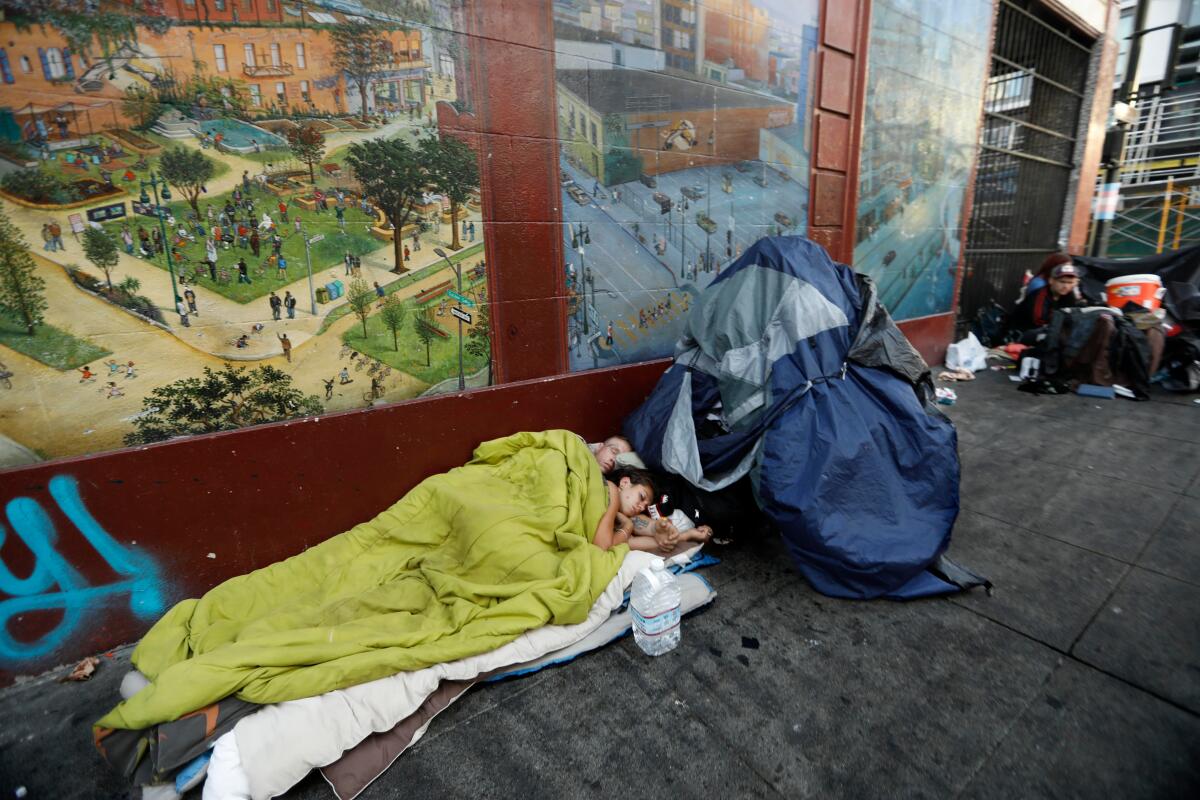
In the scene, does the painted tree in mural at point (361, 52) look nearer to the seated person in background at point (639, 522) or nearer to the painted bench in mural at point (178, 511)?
the painted bench in mural at point (178, 511)

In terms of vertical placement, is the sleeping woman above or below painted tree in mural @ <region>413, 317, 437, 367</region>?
below

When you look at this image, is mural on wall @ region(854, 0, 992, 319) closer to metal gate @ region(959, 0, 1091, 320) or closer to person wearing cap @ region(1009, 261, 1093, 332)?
metal gate @ region(959, 0, 1091, 320)

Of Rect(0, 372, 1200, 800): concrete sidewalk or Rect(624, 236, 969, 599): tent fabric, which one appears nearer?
Rect(0, 372, 1200, 800): concrete sidewalk

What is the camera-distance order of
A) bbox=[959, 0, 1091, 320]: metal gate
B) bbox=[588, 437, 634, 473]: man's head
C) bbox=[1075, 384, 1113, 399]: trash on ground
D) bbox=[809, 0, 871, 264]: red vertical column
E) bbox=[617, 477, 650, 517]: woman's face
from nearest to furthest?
bbox=[617, 477, 650, 517]: woman's face, bbox=[588, 437, 634, 473]: man's head, bbox=[809, 0, 871, 264]: red vertical column, bbox=[1075, 384, 1113, 399]: trash on ground, bbox=[959, 0, 1091, 320]: metal gate

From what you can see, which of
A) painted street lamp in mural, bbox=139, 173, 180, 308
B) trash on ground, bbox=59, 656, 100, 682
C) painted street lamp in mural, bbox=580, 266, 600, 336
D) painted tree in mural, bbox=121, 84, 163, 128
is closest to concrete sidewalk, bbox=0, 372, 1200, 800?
trash on ground, bbox=59, 656, 100, 682

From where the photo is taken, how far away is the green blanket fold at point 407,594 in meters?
1.74

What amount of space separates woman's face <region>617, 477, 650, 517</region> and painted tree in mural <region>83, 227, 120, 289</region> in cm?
239

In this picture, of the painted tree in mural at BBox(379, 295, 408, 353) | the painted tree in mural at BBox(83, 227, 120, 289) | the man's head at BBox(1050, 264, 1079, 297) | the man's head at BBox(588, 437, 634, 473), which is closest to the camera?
the painted tree in mural at BBox(83, 227, 120, 289)

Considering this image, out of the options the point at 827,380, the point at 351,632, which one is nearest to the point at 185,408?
the point at 351,632

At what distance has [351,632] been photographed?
1.95 meters

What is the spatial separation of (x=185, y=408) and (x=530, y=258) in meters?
1.82

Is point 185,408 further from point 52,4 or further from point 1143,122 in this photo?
point 1143,122

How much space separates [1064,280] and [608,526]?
6.10 metres

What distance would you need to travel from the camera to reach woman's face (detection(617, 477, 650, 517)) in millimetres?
2903
